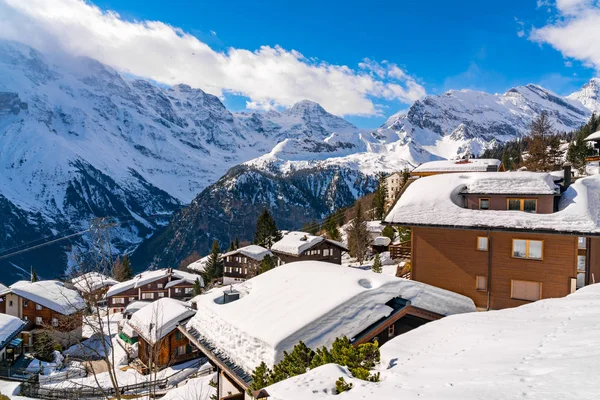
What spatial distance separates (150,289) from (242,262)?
18269 mm

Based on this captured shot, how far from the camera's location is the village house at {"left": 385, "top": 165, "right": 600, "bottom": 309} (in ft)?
52.6

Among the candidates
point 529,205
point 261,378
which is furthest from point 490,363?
point 529,205

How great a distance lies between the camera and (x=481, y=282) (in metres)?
17.9

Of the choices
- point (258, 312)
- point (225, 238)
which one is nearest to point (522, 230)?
point (258, 312)

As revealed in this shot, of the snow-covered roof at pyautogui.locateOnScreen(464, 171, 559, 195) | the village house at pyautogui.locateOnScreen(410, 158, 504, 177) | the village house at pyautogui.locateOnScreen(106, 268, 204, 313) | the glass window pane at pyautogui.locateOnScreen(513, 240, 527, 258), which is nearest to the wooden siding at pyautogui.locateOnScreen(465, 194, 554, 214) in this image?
the snow-covered roof at pyautogui.locateOnScreen(464, 171, 559, 195)

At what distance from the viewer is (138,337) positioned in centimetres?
3606

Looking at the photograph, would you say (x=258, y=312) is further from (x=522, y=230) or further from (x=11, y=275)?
(x=11, y=275)

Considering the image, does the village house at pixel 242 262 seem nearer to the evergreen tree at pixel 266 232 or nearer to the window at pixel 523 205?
the evergreen tree at pixel 266 232

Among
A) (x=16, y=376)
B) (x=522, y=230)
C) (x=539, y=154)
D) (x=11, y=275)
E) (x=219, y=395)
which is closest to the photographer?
(x=219, y=395)

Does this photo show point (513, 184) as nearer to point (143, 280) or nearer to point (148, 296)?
point (143, 280)

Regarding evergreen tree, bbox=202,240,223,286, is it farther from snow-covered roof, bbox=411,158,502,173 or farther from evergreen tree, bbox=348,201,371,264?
snow-covered roof, bbox=411,158,502,173

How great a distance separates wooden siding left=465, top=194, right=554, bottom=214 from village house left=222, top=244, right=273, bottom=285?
45433mm

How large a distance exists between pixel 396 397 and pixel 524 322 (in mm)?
5435

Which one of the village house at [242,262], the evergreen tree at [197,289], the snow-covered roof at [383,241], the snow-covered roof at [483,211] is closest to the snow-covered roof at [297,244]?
the village house at [242,262]
